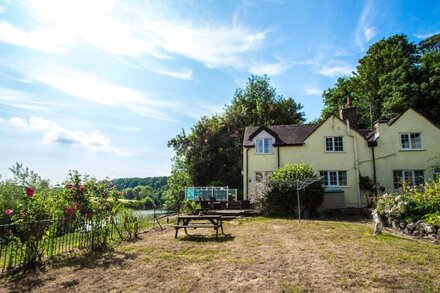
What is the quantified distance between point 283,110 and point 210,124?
1121 centimetres

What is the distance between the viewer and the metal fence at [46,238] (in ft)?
23.7

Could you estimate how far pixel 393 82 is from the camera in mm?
32531

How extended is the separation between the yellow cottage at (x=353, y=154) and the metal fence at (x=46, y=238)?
45.6 ft

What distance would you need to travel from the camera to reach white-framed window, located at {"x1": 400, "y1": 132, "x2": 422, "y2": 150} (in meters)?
21.7

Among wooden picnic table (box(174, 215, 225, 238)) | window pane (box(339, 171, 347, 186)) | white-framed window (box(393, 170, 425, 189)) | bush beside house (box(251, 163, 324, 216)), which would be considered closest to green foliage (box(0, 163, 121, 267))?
wooden picnic table (box(174, 215, 225, 238))

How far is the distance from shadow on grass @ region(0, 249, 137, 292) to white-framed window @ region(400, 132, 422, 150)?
22.1m

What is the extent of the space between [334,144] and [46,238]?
68.5ft

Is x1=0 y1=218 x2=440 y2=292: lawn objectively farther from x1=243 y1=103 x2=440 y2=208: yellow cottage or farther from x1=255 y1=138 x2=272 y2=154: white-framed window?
x1=255 y1=138 x2=272 y2=154: white-framed window

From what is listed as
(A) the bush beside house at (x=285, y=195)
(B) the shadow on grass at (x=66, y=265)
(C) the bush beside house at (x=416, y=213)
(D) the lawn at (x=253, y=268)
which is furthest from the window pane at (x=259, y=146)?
(B) the shadow on grass at (x=66, y=265)

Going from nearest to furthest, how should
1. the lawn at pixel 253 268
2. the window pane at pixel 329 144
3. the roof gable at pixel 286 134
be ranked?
1. the lawn at pixel 253 268
2. the window pane at pixel 329 144
3. the roof gable at pixel 286 134

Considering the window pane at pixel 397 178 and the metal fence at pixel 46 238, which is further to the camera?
the window pane at pixel 397 178

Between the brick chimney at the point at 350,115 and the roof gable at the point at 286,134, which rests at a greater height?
the brick chimney at the point at 350,115

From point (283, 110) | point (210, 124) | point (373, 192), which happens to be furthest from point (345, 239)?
point (283, 110)

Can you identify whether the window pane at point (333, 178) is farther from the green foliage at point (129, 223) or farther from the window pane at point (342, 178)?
the green foliage at point (129, 223)
